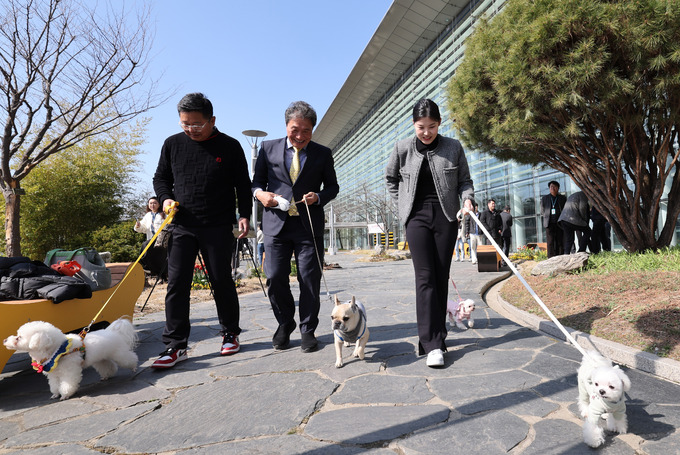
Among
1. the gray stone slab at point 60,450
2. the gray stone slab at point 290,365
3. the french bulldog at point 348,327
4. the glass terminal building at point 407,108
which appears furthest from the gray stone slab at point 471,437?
the glass terminal building at point 407,108

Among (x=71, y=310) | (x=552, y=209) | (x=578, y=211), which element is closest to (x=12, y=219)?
(x=71, y=310)

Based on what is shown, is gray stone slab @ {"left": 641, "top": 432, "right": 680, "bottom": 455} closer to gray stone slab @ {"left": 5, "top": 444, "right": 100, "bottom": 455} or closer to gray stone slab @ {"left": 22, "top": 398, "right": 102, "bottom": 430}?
gray stone slab @ {"left": 5, "top": 444, "right": 100, "bottom": 455}

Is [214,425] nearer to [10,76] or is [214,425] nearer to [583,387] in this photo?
[583,387]

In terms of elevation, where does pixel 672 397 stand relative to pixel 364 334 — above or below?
below

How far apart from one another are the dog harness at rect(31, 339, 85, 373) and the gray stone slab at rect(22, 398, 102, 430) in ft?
0.76

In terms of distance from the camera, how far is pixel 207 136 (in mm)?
3238

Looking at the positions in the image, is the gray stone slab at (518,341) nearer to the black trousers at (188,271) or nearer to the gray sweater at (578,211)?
the black trousers at (188,271)

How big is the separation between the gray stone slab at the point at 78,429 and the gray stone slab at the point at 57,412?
0.08 meters

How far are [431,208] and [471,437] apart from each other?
5.58 ft

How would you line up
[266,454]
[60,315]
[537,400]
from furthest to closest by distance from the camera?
[60,315], [537,400], [266,454]

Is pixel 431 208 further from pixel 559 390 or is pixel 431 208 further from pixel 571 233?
pixel 571 233

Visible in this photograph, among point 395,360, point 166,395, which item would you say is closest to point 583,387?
point 395,360

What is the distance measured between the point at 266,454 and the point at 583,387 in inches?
62.0

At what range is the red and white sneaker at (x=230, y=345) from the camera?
10.9 ft
